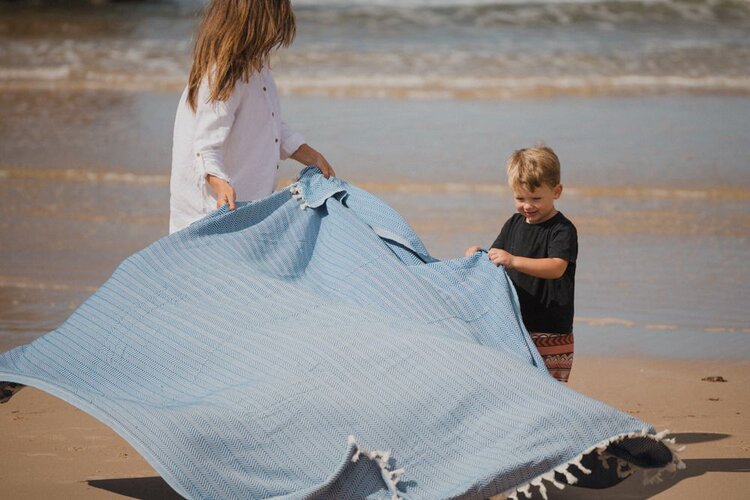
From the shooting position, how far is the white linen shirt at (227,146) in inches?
170

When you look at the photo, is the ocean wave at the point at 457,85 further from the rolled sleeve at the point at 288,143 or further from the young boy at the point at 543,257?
the young boy at the point at 543,257

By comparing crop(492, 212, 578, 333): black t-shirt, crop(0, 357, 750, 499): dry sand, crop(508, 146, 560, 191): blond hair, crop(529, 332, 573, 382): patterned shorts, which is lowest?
crop(0, 357, 750, 499): dry sand

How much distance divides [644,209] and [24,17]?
1406 cm

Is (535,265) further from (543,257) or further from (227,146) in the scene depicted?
(227,146)

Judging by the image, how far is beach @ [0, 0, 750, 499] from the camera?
5035 mm

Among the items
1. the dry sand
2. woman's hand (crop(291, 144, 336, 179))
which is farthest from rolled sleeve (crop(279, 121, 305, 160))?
the dry sand

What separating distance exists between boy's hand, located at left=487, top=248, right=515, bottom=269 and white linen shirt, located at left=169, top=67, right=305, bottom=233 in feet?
3.11

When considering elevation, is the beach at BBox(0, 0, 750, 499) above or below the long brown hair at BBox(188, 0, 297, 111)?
below

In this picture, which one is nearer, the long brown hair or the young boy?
the young boy

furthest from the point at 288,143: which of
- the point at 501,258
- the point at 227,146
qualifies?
the point at 501,258

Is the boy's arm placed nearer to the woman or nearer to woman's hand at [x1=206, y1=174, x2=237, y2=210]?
the woman

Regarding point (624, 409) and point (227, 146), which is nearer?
point (227, 146)

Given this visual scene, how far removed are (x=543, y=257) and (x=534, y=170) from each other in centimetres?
31

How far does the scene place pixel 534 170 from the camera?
408 cm
